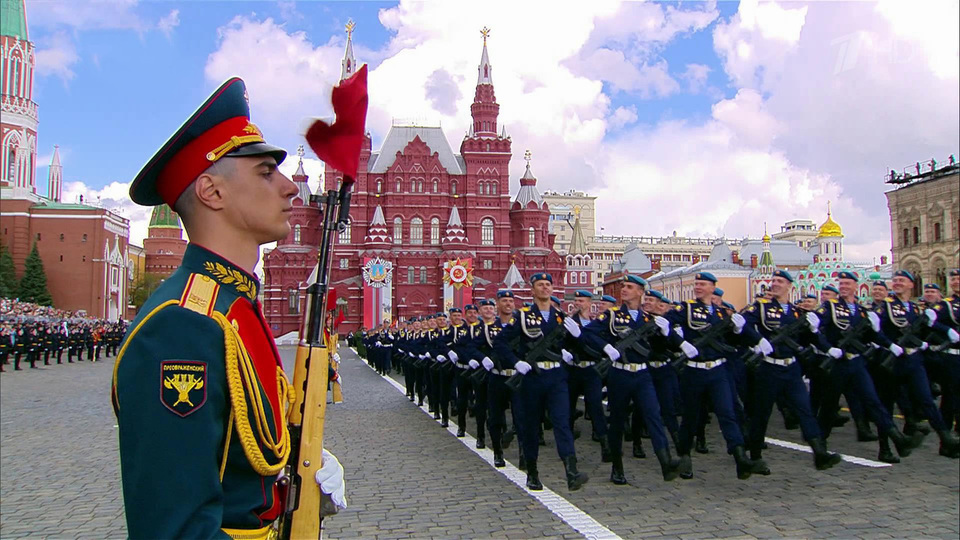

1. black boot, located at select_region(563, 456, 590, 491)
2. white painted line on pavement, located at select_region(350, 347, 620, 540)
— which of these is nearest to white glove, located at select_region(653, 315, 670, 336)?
black boot, located at select_region(563, 456, 590, 491)

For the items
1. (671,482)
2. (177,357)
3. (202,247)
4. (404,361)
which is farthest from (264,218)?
(404,361)

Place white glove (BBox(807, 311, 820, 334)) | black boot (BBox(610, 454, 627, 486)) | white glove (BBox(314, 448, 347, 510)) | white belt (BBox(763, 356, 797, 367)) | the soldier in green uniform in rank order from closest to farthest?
the soldier in green uniform < white glove (BBox(314, 448, 347, 510)) < black boot (BBox(610, 454, 627, 486)) < white belt (BBox(763, 356, 797, 367)) < white glove (BBox(807, 311, 820, 334))

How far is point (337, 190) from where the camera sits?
248 cm

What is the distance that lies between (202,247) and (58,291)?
7935cm

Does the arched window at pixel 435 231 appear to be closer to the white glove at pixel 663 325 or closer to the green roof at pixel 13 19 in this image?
the green roof at pixel 13 19

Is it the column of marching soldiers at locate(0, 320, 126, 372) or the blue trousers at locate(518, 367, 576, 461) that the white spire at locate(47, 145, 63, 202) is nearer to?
the column of marching soldiers at locate(0, 320, 126, 372)

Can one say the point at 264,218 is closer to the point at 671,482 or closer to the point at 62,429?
the point at 671,482

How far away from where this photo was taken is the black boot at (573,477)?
7305 millimetres

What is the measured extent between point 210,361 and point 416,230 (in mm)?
65476

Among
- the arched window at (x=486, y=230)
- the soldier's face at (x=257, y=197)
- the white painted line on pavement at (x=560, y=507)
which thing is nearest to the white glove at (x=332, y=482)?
the soldier's face at (x=257, y=197)

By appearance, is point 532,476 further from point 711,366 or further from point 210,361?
point 210,361

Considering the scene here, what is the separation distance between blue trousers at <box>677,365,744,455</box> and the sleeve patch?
23.1 feet

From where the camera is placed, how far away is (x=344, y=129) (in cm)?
229

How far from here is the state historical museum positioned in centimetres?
6344
